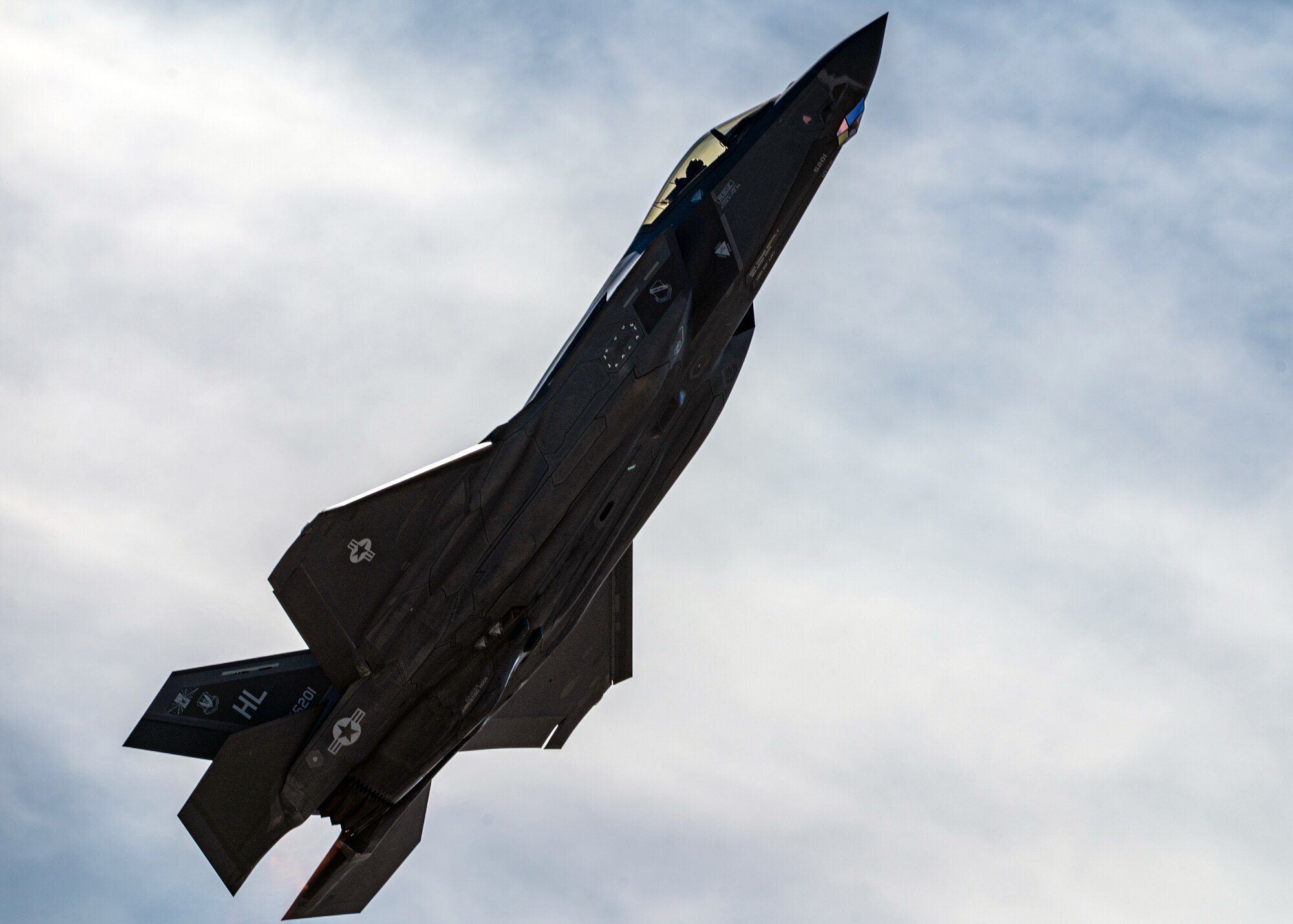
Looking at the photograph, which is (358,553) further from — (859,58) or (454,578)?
(859,58)

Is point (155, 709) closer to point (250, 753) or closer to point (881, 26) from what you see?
point (250, 753)

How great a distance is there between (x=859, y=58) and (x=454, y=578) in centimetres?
1271

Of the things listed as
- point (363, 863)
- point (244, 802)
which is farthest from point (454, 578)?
point (363, 863)

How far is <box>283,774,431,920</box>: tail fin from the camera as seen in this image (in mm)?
22719

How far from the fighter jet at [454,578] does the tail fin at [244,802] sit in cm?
3

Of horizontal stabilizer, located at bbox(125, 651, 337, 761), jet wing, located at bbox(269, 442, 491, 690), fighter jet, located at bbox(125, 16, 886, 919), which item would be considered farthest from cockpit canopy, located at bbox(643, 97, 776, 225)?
horizontal stabilizer, located at bbox(125, 651, 337, 761)

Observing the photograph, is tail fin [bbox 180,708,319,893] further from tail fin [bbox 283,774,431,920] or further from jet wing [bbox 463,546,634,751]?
jet wing [bbox 463,546,634,751]

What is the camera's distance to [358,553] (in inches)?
847

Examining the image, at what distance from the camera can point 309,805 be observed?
21.7 meters

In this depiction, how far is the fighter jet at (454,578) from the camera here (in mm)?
21484

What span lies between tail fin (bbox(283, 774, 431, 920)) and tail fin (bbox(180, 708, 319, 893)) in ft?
4.97

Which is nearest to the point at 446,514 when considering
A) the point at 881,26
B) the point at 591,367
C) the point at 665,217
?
the point at 591,367

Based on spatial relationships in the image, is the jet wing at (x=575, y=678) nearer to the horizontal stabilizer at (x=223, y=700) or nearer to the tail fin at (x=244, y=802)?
the horizontal stabilizer at (x=223, y=700)

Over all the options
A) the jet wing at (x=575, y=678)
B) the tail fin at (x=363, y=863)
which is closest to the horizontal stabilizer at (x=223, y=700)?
the tail fin at (x=363, y=863)
